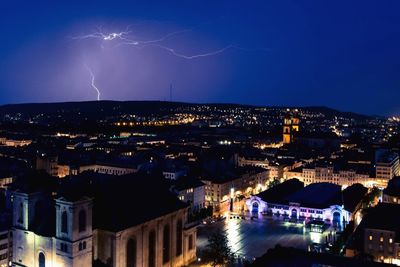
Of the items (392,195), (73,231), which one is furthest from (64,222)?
(392,195)

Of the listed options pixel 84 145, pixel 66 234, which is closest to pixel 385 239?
pixel 66 234

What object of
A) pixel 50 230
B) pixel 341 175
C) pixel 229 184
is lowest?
pixel 341 175

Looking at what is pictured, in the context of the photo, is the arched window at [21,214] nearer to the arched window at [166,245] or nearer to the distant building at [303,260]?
the arched window at [166,245]

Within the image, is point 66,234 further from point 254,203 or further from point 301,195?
point 301,195

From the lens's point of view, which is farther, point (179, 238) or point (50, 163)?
point (50, 163)

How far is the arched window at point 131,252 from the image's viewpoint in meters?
25.5

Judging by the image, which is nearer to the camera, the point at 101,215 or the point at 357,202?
the point at 101,215

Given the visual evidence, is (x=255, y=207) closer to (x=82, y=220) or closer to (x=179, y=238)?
(x=179, y=238)

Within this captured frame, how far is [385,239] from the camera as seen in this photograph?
3006 centimetres

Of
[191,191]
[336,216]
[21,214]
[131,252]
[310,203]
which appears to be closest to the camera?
[21,214]

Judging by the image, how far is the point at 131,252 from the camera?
2580 cm

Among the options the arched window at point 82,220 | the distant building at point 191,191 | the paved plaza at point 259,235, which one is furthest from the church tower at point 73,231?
the distant building at point 191,191

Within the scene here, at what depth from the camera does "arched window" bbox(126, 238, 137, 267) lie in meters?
25.5

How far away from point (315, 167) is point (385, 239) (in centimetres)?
3476
